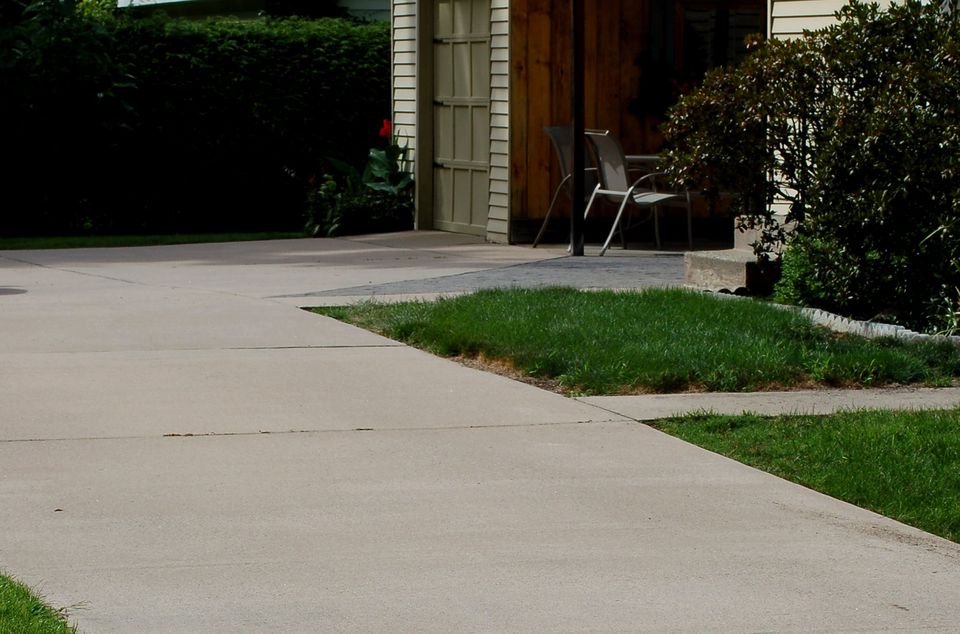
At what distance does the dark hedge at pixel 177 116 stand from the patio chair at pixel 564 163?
4.08m

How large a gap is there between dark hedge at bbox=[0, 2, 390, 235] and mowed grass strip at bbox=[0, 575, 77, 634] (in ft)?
42.7

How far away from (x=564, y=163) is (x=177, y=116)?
5337mm

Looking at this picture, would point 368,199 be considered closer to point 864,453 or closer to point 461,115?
point 461,115

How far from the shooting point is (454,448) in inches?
244

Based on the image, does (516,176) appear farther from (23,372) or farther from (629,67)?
(23,372)

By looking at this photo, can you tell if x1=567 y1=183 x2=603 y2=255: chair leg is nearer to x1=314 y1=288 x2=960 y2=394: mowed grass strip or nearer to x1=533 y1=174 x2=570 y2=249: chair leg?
x1=533 y1=174 x2=570 y2=249: chair leg


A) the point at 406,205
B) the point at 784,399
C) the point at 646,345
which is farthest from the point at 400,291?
the point at 406,205

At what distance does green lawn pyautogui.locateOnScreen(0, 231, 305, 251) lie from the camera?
49.3 feet

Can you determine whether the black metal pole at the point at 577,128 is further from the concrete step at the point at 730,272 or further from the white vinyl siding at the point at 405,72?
the white vinyl siding at the point at 405,72

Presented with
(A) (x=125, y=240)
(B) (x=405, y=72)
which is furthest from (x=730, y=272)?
(A) (x=125, y=240)

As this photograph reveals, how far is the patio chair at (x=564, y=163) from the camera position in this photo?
14.0m

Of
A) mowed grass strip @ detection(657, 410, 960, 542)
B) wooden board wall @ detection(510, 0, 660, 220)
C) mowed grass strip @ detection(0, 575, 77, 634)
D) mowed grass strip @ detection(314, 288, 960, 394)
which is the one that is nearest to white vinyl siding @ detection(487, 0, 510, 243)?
wooden board wall @ detection(510, 0, 660, 220)

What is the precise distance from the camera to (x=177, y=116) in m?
17.4

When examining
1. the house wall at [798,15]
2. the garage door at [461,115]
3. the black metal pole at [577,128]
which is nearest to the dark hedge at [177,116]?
the garage door at [461,115]
